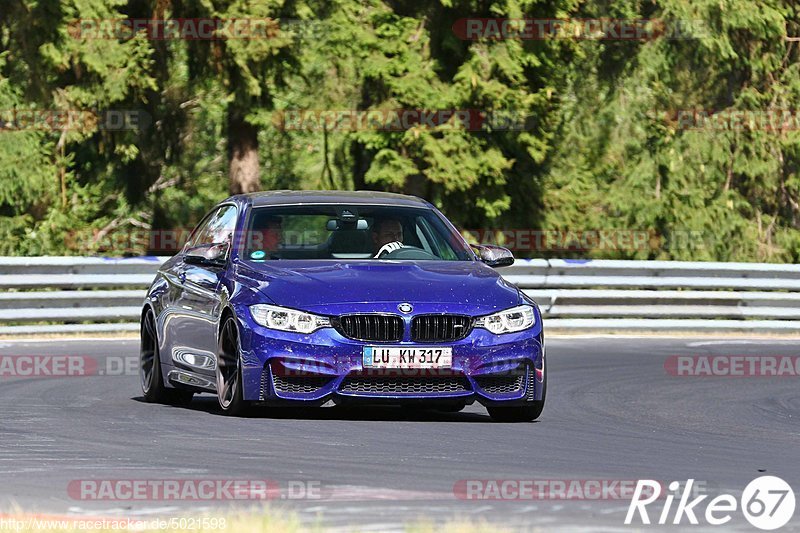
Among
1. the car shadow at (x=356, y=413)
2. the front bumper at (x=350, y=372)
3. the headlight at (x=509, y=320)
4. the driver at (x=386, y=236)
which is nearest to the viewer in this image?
the front bumper at (x=350, y=372)

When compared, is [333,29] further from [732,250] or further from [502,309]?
[502,309]

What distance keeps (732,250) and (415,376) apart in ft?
88.4

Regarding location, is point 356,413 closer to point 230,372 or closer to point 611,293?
point 230,372

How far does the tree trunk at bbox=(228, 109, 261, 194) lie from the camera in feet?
106

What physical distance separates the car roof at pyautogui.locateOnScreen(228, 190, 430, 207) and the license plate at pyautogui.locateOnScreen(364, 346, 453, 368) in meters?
1.78

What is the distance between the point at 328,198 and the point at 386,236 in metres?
0.52

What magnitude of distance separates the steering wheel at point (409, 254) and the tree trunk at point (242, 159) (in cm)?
2022

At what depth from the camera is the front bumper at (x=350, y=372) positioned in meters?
10.9
